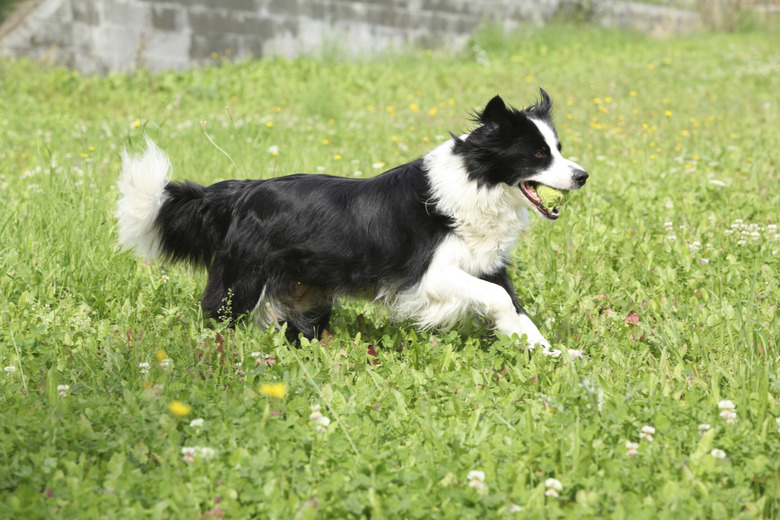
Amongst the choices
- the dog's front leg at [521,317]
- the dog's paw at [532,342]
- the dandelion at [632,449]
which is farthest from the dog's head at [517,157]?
the dandelion at [632,449]

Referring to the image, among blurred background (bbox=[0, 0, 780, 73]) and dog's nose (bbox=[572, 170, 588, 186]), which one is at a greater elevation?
dog's nose (bbox=[572, 170, 588, 186])

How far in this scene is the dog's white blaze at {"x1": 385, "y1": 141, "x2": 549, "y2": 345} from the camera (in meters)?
3.16

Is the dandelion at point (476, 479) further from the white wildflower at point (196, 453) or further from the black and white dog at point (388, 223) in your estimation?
the black and white dog at point (388, 223)

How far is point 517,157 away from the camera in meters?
3.14

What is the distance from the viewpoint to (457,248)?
3.20 metres

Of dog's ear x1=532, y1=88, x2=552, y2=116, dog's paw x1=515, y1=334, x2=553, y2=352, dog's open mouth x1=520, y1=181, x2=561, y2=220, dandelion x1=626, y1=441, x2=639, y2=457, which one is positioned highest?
dog's ear x1=532, y1=88, x2=552, y2=116

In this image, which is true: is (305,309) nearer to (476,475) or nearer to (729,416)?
(476,475)

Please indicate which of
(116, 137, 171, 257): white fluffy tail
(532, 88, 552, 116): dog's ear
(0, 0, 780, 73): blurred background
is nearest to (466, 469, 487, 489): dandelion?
(532, 88, 552, 116): dog's ear

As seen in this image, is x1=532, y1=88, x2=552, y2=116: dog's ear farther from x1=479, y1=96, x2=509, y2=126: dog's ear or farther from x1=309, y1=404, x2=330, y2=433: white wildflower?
x1=309, y1=404, x2=330, y2=433: white wildflower

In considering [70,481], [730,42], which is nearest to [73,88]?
[70,481]

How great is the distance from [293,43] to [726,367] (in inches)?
360

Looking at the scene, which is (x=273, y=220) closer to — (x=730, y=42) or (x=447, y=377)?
(x=447, y=377)

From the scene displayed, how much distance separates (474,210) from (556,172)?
0.38 meters

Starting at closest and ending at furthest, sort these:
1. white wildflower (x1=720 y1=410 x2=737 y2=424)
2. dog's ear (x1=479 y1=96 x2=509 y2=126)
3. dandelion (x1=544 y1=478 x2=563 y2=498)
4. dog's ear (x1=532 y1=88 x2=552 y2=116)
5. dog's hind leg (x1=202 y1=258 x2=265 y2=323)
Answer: dandelion (x1=544 y1=478 x2=563 y2=498), white wildflower (x1=720 y1=410 x2=737 y2=424), dog's ear (x1=479 y1=96 x2=509 y2=126), dog's hind leg (x1=202 y1=258 x2=265 y2=323), dog's ear (x1=532 y1=88 x2=552 y2=116)
